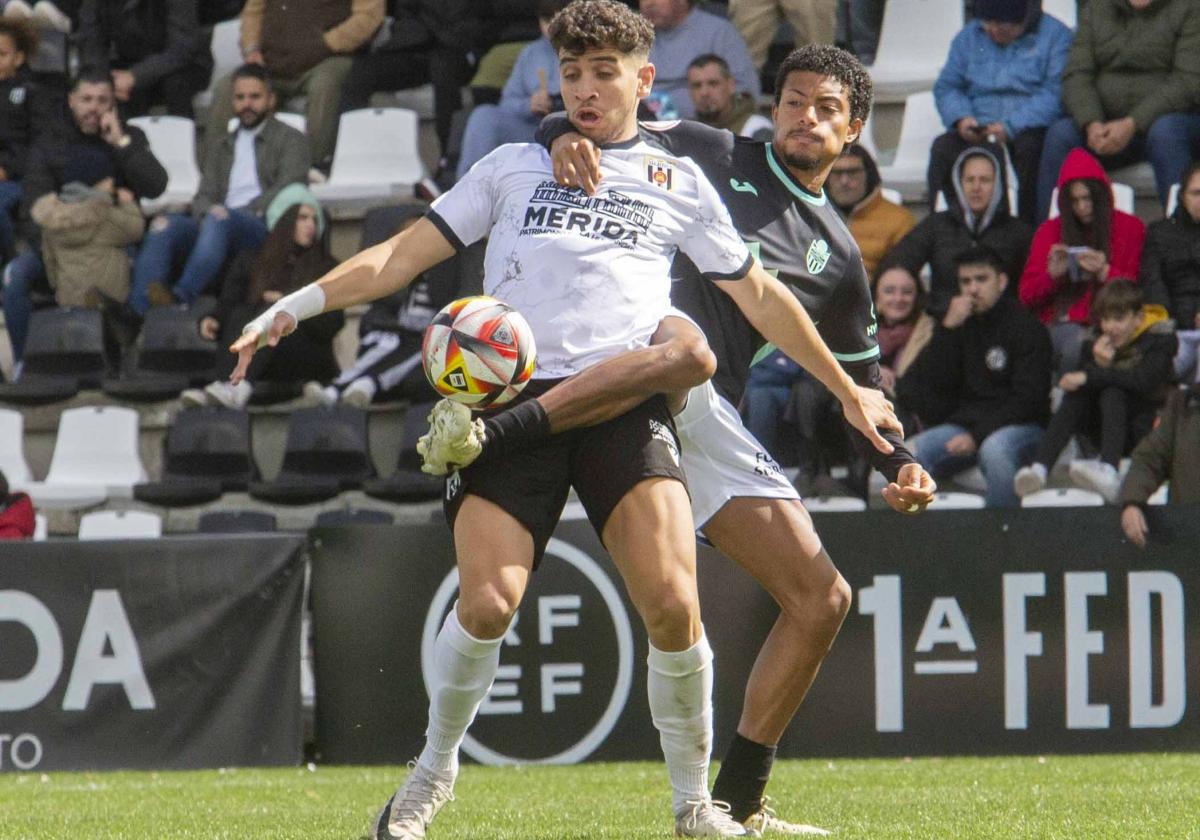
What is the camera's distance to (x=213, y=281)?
40.3 feet

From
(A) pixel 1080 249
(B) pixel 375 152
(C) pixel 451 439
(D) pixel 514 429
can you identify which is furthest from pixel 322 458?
(C) pixel 451 439

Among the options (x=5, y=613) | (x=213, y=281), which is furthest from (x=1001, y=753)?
(x=213, y=281)

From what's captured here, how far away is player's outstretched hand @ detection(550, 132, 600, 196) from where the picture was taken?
475 cm

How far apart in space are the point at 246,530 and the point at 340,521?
23.8 inches

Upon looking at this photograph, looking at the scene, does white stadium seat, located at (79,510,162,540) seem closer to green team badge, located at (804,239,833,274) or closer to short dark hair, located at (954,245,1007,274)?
short dark hair, located at (954,245,1007,274)

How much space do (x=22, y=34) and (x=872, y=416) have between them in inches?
386

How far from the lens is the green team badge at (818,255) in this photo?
221 inches

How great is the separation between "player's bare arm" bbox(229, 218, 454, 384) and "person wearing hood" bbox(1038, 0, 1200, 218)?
680 centimetres

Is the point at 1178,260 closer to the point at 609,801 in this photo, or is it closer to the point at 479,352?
the point at 609,801

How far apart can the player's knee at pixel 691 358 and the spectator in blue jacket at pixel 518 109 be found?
694 cm

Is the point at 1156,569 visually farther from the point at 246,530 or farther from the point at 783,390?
the point at 246,530

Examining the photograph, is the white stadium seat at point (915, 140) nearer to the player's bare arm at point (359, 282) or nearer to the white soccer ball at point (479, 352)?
the player's bare arm at point (359, 282)

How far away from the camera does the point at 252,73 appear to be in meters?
12.7

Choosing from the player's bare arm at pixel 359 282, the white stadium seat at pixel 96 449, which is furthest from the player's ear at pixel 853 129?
the white stadium seat at pixel 96 449
